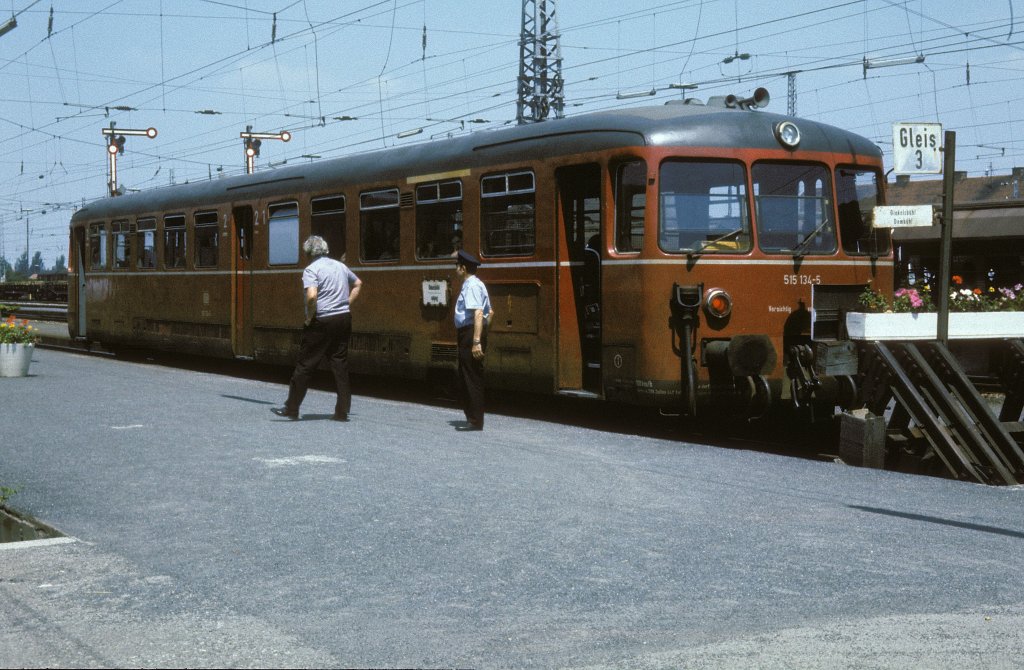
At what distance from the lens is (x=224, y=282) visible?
19.6m

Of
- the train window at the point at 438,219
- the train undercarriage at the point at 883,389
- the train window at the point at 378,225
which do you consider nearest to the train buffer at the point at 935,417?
the train undercarriage at the point at 883,389

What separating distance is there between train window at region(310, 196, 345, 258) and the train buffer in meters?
7.80

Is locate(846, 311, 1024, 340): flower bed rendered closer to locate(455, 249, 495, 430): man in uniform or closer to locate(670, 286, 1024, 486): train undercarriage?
locate(670, 286, 1024, 486): train undercarriage

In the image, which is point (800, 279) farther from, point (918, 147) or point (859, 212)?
point (918, 147)

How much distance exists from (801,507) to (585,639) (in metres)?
3.31

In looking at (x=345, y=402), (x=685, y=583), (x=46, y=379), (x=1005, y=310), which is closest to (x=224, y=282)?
(x=46, y=379)

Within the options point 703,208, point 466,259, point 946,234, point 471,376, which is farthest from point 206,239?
point 946,234

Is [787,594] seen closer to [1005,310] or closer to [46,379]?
[1005,310]

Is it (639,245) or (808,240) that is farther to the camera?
(808,240)

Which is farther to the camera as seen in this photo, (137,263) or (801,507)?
(137,263)

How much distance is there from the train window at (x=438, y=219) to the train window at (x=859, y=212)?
4.12m

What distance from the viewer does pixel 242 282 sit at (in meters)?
19.1

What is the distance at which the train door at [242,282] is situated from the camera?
62.0 feet

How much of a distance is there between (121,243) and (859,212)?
15.6 metres
